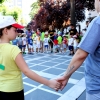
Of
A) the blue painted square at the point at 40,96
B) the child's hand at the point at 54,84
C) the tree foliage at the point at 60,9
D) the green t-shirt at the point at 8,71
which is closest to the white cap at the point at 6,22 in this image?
the green t-shirt at the point at 8,71

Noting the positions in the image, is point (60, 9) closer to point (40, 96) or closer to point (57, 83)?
point (40, 96)

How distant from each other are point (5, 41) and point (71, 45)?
878 cm

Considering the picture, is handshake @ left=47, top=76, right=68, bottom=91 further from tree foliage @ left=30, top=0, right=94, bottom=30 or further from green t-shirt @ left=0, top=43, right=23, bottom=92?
tree foliage @ left=30, top=0, right=94, bottom=30

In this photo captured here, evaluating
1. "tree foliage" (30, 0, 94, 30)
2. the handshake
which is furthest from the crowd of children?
the handshake

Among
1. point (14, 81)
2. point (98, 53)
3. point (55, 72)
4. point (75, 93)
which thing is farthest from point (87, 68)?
point (55, 72)

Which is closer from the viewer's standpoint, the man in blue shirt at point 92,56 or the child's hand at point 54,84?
the man in blue shirt at point 92,56

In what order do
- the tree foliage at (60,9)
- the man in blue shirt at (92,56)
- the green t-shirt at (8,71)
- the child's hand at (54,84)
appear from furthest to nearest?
the tree foliage at (60,9) < the child's hand at (54,84) < the green t-shirt at (8,71) < the man in blue shirt at (92,56)

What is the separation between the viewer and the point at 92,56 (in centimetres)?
162

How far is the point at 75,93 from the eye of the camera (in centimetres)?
417

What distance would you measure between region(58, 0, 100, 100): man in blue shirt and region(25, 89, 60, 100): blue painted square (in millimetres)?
2454

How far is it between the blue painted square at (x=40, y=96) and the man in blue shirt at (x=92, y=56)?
2454 millimetres

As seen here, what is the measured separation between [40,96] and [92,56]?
2.81m

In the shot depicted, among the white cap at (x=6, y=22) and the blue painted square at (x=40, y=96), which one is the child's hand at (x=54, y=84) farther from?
the blue painted square at (x=40, y=96)

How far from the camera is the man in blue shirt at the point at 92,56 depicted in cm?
151
